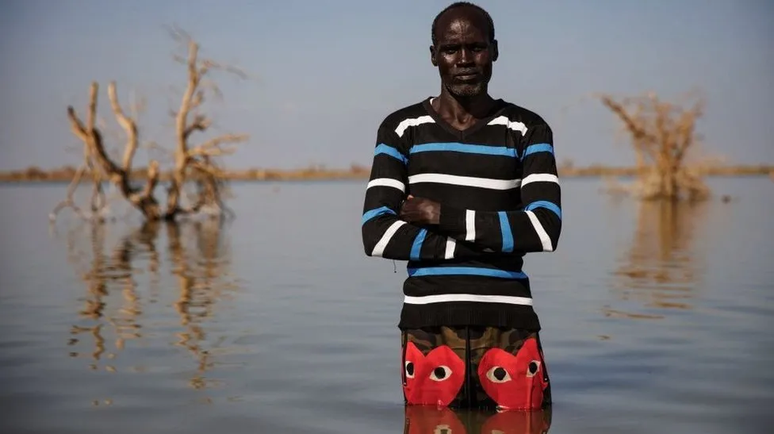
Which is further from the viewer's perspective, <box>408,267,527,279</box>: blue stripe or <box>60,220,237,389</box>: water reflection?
<box>60,220,237,389</box>: water reflection

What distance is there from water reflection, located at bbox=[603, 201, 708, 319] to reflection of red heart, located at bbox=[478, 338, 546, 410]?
5783 millimetres

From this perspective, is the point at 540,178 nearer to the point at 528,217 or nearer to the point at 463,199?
the point at 528,217

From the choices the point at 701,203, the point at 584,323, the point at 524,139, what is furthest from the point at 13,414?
the point at 701,203

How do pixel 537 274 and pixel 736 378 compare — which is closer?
pixel 736 378

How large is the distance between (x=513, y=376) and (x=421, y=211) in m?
0.72

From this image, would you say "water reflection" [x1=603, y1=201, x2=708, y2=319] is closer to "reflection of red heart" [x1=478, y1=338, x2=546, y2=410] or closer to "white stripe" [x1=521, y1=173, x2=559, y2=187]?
"reflection of red heart" [x1=478, y1=338, x2=546, y2=410]

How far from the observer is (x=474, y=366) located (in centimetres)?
418

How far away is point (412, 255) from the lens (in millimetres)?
4016

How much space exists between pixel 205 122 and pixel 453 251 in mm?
24930

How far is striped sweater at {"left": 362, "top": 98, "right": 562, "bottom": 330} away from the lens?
13.1ft

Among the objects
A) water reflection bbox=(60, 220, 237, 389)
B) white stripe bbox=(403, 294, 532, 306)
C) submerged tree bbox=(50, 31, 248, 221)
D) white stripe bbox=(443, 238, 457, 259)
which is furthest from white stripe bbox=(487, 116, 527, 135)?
submerged tree bbox=(50, 31, 248, 221)

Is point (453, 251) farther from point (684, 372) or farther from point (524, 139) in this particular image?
point (684, 372)

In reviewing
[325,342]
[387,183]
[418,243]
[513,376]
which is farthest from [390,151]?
[325,342]

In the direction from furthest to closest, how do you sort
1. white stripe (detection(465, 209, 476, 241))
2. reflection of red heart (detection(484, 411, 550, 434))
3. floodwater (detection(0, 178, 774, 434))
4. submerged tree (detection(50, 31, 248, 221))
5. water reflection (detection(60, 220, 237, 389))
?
submerged tree (detection(50, 31, 248, 221)) → water reflection (detection(60, 220, 237, 389)) → floodwater (detection(0, 178, 774, 434)) → reflection of red heart (detection(484, 411, 550, 434)) → white stripe (detection(465, 209, 476, 241))
